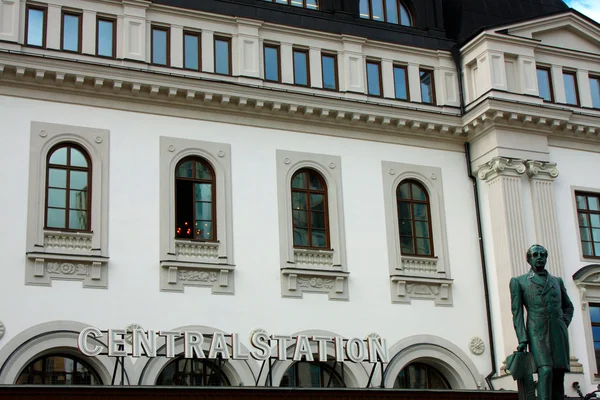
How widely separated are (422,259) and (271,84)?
6.65 meters

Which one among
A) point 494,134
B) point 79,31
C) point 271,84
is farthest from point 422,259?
point 79,31

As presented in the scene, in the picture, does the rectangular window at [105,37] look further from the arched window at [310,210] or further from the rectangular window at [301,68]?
the arched window at [310,210]

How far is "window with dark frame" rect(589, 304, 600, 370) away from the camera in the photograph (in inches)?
1161

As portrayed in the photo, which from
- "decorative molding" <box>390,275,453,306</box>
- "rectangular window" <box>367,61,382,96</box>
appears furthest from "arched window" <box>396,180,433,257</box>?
"rectangular window" <box>367,61,382,96</box>

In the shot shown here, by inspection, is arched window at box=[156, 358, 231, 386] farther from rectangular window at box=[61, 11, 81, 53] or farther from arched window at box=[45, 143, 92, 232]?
rectangular window at box=[61, 11, 81, 53]

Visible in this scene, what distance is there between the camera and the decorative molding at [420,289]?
92.9ft

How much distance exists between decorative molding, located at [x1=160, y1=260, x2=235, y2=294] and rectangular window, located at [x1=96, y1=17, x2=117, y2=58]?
6007mm

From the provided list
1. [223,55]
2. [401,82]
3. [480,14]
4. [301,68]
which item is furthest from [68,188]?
[480,14]

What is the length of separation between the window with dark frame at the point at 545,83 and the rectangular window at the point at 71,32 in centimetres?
1425

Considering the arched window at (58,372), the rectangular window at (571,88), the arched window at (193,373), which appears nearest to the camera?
the arched window at (58,372)

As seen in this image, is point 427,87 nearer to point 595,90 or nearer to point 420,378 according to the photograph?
point 595,90

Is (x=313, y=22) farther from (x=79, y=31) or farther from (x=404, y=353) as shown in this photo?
(x=404, y=353)

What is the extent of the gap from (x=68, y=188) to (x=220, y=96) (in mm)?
4907

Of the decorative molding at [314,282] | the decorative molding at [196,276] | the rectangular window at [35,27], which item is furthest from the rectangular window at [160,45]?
the decorative molding at [314,282]
